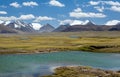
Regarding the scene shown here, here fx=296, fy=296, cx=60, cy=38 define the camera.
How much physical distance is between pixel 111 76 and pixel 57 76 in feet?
37.0

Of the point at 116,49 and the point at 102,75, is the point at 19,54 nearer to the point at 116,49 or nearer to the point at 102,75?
the point at 116,49

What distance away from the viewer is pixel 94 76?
6131cm

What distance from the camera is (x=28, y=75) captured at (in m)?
65.5

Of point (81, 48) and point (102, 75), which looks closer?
point (102, 75)

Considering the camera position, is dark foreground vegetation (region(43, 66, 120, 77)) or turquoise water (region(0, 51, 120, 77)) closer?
dark foreground vegetation (region(43, 66, 120, 77))

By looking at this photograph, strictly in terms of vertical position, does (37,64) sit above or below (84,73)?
above

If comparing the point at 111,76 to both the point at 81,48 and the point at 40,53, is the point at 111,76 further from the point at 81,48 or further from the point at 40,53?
the point at 81,48

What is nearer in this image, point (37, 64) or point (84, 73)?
point (84, 73)

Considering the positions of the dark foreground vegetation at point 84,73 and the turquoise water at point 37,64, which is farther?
the turquoise water at point 37,64

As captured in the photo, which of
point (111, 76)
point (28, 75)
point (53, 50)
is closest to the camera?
point (111, 76)

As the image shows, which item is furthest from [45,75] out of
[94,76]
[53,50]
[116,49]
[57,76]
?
[116,49]

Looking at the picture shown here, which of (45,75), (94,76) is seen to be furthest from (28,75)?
(94,76)

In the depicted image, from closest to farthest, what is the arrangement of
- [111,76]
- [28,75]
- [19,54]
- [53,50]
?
[111,76], [28,75], [19,54], [53,50]

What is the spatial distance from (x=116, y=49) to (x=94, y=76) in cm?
7846
